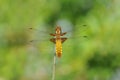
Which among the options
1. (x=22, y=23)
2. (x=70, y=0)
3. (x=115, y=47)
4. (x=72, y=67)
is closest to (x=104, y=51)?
(x=115, y=47)

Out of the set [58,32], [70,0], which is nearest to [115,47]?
[70,0]

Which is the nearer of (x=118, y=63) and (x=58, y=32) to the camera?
(x=58, y=32)

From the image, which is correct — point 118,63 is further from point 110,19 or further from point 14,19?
point 14,19

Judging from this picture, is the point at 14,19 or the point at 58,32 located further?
the point at 14,19

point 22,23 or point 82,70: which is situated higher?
point 22,23

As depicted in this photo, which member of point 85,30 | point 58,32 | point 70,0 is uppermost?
point 70,0

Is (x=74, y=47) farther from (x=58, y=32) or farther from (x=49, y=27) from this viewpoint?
(x=58, y=32)
